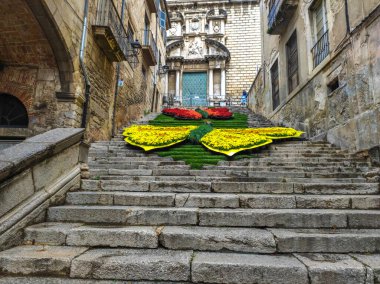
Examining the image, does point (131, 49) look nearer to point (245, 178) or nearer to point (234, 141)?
point (234, 141)

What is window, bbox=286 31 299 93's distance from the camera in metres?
10.3

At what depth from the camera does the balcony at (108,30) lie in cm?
802

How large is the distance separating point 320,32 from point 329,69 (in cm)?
214

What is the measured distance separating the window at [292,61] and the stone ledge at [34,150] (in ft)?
29.4

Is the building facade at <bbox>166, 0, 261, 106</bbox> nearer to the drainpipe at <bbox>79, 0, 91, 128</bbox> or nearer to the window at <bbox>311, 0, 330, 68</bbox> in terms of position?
the window at <bbox>311, 0, 330, 68</bbox>

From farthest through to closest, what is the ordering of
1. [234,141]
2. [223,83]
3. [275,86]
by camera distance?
[223,83] → [275,86] → [234,141]

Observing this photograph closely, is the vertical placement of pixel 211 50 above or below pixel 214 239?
above

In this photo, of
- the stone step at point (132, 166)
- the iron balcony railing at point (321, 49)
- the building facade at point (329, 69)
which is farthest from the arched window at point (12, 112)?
the iron balcony railing at point (321, 49)

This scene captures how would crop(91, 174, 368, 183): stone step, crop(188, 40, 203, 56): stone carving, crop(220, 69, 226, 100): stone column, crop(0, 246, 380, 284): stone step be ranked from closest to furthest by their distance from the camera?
crop(0, 246, 380, 284): stone step → crop(91, 174, 368, 183): stone step → crop(220, 69, 226, 100): stone column → crop(188, 40, 203, 56): stone carving

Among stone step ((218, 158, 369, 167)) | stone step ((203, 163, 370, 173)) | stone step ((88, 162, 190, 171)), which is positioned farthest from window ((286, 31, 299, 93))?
stone step ((88, 162, 190, 171))

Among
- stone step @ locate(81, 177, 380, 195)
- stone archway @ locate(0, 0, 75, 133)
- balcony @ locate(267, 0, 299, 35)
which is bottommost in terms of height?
Answer: stone step @ locate(81, 177, 380, 195)

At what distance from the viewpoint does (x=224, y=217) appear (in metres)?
3.05

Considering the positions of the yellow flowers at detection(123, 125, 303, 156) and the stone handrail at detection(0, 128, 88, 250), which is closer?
the stone handrail at detection(0, 128, 88, 250)

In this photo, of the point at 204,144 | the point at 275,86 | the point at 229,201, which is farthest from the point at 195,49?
the point at 229,201
